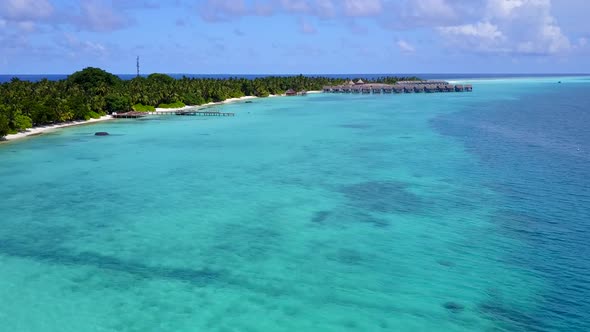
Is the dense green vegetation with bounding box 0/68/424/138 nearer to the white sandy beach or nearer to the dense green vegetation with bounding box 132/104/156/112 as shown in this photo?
the dense green vegetation with bounding box 132/104/156/112

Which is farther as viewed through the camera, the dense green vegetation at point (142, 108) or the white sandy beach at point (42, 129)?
the dense green vegetation at point (142, 108)

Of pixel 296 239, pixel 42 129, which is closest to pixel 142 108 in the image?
pixel 42 129

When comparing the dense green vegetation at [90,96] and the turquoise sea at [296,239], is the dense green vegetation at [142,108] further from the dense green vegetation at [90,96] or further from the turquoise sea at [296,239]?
the turquoise sea at [296,239]

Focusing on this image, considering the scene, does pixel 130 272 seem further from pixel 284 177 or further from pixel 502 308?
pixel 284 177

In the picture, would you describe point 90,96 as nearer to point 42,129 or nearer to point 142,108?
point 142,108

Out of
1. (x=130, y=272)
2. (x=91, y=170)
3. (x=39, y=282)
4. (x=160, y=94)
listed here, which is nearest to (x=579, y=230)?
(x=130, y=272)

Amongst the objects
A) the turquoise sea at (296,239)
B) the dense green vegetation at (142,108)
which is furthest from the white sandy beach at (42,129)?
the dense green vegetation at (142,108)
